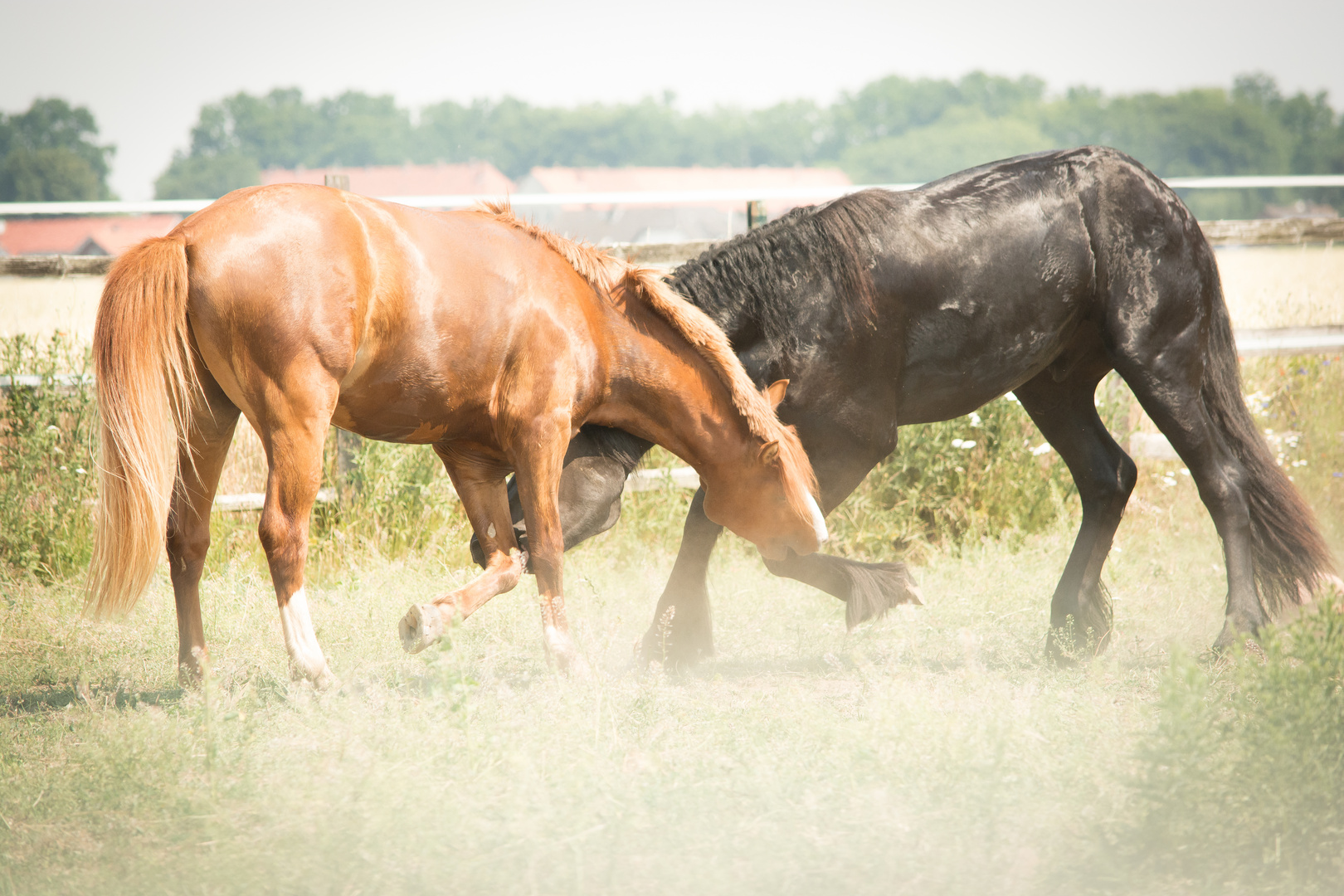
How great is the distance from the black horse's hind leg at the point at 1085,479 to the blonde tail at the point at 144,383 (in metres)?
3.45

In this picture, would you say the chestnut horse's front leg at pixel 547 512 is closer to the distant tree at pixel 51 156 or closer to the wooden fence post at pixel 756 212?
the wooden fence post at pixel 756 212

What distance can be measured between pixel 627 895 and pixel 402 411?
184 cm

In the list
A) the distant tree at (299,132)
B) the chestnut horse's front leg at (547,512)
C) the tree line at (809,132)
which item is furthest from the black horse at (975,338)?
the distant tree at (299,132)

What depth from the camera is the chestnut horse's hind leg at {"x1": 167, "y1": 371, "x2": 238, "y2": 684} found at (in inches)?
135

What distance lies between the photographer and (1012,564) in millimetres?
5531


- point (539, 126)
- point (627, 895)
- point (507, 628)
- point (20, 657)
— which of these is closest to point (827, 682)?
point (507, 628)

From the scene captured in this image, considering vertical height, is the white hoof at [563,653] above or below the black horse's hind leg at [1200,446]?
below

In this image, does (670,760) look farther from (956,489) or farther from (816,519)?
(956,489)

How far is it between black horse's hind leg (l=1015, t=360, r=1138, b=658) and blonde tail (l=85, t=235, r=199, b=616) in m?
3.45

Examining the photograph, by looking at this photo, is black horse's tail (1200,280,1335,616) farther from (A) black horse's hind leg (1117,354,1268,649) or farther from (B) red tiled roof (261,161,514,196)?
(B) red tiled roof (261,161,514,196)

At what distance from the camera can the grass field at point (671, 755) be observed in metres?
2.30

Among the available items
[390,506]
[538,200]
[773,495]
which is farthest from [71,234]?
[773,495]

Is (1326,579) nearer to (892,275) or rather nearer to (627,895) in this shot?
(892,275)

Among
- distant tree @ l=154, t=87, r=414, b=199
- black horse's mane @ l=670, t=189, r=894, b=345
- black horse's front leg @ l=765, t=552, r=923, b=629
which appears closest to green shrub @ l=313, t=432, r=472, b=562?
black horse's front leg @ l=765, t=552, r=923, b=629
